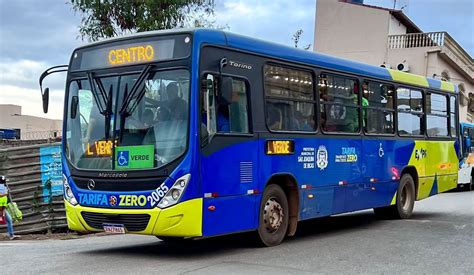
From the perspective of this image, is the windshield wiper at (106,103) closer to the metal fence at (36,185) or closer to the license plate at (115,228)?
the license plate at (115,228)

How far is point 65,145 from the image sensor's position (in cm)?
886

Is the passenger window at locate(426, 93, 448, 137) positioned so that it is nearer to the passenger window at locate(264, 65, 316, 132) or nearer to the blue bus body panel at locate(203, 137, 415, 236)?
the blue bus body panel at locate(203, 137, 415, 236)

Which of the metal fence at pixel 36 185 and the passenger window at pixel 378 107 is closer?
the passenger window at pixel 378 107

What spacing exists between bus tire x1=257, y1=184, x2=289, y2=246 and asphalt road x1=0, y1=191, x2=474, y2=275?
0.64 ft

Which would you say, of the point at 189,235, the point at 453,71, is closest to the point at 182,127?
the point at 189,235

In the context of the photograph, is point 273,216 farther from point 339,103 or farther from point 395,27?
point 395,27

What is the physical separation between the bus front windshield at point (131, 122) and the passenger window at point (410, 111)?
6.74 metres

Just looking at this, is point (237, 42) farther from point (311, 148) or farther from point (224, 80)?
point (311, 148)

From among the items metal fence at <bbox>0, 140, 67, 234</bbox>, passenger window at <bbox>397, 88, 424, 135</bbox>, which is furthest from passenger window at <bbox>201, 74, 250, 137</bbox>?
metal fence at <bbox>0, 140, 67, 234</bbox>

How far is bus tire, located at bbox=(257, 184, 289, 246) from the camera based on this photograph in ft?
29.7

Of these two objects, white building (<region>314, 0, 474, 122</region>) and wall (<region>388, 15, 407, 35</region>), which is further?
wall (<region>388, 15, 407, 35</region>)

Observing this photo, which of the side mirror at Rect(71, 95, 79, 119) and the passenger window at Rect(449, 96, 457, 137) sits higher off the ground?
the passenger window at Rect(449, 96, 457, 137)

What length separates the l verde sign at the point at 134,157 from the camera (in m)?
7.91

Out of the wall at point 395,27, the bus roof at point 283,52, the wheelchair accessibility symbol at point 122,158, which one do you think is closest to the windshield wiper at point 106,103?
the wheelchair accessibility symbol at point 122,158
